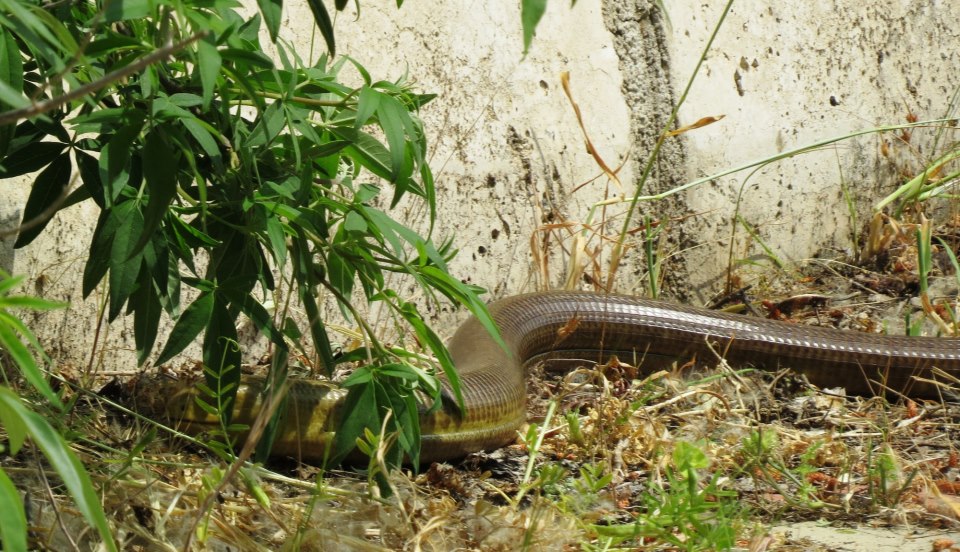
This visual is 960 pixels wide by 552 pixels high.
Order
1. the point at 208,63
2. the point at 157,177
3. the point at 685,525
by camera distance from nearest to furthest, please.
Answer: the point at 208,63, the point at 157,177, the point at 685,525

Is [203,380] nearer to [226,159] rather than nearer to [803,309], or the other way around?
[226,159]

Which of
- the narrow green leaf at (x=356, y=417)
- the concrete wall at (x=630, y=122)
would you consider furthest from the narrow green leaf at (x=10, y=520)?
the concrete wall at (x=630, y=122)

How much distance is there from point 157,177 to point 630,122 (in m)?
2.71

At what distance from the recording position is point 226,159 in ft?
5.64

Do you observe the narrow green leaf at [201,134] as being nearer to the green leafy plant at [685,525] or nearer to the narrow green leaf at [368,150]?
the narrow green leaf at [368,150]

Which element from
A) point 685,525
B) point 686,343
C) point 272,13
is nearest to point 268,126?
point 272,13

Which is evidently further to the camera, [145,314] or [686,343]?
[686,343]

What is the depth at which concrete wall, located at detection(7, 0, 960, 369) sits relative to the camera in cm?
318

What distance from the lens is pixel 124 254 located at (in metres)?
1.52

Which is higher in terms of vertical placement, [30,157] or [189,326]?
[30,157]

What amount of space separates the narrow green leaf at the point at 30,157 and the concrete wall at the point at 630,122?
37.8 inches

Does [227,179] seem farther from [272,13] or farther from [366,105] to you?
[272,13]

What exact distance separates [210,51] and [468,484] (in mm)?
1614

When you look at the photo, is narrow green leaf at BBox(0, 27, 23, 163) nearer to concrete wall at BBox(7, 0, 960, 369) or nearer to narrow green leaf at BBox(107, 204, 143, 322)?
narrow green leaf at BBox(107, 204, 143, 322)
